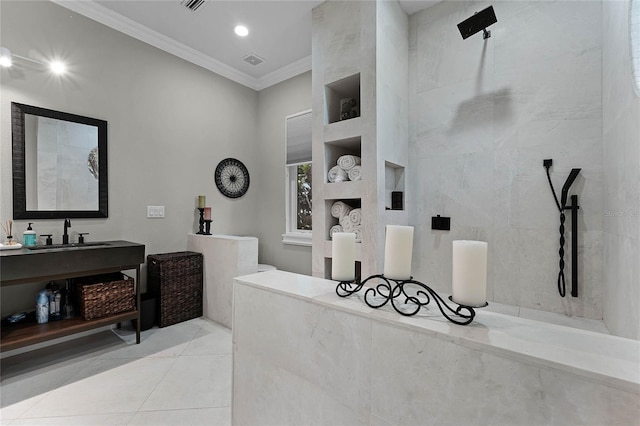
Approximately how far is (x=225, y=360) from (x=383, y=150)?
209 cm

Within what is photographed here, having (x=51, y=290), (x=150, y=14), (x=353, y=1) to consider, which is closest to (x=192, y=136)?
(x=150, y=14)

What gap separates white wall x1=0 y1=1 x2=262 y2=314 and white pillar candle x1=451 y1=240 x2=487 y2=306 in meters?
3.04

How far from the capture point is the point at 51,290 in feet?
7.34

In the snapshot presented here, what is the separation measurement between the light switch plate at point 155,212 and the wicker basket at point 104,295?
27.5 inches

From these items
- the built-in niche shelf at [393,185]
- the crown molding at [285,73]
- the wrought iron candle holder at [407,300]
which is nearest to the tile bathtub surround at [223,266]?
the built-in niche shelf at [393,185]

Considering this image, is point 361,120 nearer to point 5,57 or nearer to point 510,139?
point 510,139

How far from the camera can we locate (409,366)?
77cm

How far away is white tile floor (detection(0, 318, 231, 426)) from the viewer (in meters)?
1.55

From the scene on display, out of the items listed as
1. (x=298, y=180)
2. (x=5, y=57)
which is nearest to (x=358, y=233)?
(x=298, y=180)

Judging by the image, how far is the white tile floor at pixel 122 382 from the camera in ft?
5.09

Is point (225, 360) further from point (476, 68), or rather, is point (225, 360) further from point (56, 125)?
point (476, 68)

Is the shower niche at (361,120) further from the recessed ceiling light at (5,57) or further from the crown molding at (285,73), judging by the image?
the recessed ceiling light at (5,57)

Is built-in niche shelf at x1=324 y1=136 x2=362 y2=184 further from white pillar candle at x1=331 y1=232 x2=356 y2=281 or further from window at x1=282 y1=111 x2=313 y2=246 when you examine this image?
white pillar candle at x1=331 y1=232 x2=356 y2=281

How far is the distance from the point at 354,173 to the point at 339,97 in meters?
0.84
